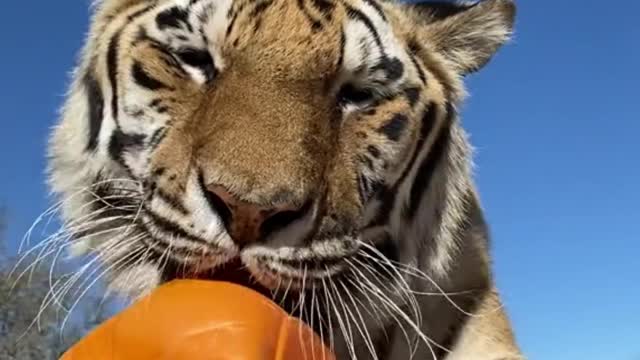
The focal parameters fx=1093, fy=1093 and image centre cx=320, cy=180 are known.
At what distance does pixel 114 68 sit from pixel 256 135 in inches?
25.6

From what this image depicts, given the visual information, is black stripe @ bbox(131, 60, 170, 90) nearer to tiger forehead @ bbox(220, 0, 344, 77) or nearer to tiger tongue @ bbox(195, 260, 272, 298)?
tiger forehead @ bbox(220, 0, 344, 77)

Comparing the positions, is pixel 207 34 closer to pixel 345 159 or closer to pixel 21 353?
pixel 345 159

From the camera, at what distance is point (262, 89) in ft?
7.50

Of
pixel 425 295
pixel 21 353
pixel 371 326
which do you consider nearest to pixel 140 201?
pixel 371 326

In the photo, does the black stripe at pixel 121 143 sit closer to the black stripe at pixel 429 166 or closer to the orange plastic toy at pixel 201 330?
the orange plastic toy at pixel 201 330

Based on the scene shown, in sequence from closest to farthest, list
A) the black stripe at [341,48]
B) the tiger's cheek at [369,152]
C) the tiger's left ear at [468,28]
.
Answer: the tiger's cheek at [369,152]
the black stripe at [341,48]
the tiger's left ear at [468,28]

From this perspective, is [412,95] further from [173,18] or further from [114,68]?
[114,68]

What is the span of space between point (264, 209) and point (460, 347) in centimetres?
105

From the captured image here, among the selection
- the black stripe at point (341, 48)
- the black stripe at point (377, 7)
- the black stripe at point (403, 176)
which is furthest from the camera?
the black stripe at point (377, 7)

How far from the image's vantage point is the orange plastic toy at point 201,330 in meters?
1.94

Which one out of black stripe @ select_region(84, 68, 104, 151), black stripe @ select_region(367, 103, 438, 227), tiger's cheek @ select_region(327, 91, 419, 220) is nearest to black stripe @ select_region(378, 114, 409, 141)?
tiger's cheek @ select_region(327, 91, 419, 220)

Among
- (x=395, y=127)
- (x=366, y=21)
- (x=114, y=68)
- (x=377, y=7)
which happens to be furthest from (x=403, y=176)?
(x=114, y=68)

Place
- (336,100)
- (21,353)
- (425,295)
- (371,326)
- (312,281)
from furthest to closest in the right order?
(21,353) < (425,295) < (371,326) < (336,100) < (312,281)

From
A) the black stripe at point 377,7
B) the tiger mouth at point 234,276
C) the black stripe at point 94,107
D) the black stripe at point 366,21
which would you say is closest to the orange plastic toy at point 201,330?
the tiger mouth at point 234,276
